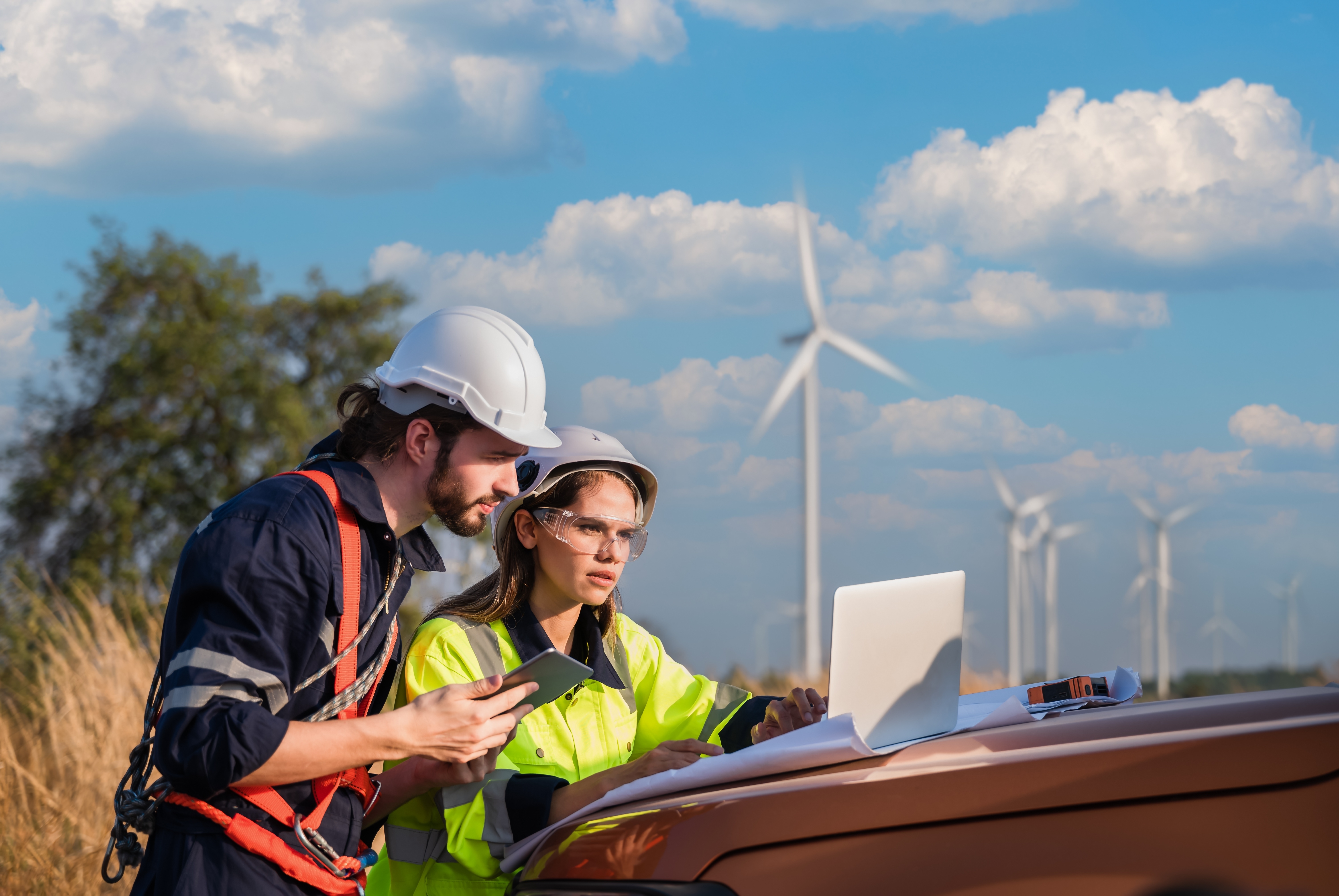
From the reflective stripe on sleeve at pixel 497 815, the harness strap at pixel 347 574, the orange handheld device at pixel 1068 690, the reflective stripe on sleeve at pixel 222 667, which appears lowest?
the reflective stripe on sleeve at pixel 497 815

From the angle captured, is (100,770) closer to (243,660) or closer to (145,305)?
(243,660)

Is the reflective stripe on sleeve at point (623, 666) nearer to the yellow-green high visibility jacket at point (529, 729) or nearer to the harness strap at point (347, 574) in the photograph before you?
the yellow-green high visibility jacket at point (529, 729)

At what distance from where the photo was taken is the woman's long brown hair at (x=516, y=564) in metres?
3.30

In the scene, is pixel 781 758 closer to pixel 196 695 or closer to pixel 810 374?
pixel 196 695

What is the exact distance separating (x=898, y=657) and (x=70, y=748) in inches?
→ 268

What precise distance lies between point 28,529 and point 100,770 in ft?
44.0

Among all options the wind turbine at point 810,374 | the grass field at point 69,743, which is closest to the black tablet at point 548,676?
the grass field at point 69,743

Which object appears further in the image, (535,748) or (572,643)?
(572,643)

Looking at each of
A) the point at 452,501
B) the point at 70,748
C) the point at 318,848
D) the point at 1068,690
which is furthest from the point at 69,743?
the point at 1068,690

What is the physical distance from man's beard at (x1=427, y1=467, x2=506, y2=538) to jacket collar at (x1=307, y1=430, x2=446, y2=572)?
0.36 ft

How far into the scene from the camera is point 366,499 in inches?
108

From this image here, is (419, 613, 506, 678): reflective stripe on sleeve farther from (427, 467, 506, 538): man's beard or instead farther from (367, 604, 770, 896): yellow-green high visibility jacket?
(427, 467, 506, 538): man's beard

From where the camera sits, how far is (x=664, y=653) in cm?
359

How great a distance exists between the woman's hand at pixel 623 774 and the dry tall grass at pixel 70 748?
12.1 feet
